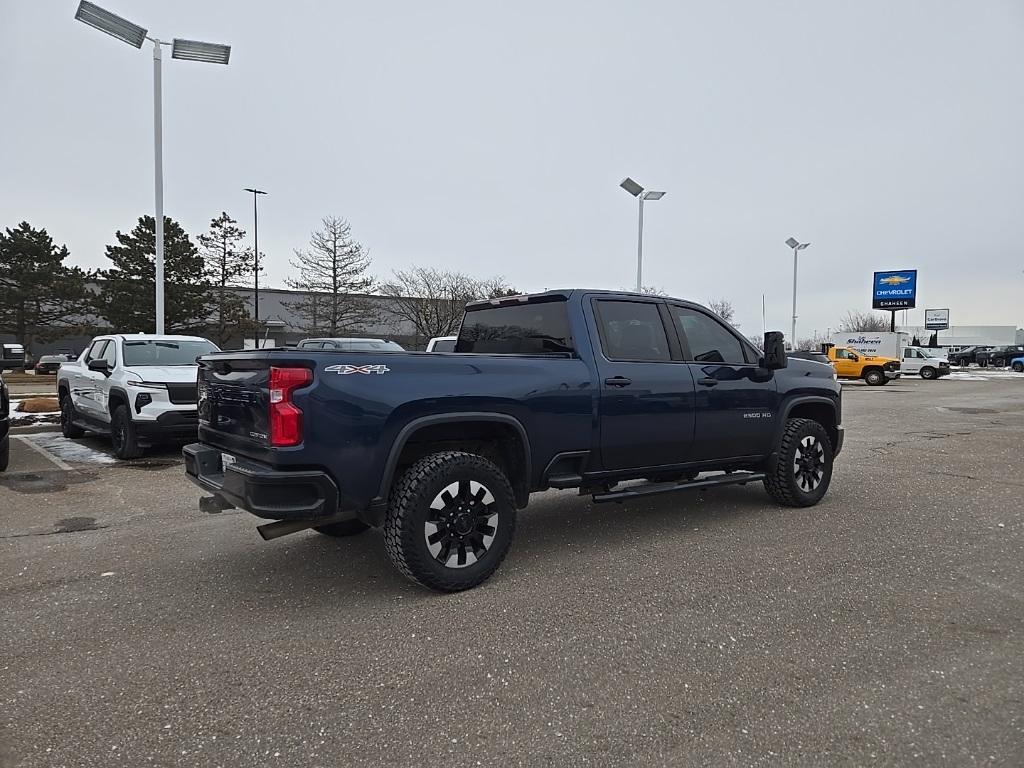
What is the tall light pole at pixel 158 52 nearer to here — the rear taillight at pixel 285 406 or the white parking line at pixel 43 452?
the white parking line at pixel 43 452

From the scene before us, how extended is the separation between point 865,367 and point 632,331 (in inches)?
1199

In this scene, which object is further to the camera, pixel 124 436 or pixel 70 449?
pixel 70 449

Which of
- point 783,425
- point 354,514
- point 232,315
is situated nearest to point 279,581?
point 354,514

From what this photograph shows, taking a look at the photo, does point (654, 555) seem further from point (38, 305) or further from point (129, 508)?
point (38, 305)

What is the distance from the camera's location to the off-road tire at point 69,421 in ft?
36.2

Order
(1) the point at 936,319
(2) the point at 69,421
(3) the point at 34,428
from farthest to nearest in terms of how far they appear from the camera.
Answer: (1) the point at 936,319, (3) the point at 34,428, (2) the point at 69,421

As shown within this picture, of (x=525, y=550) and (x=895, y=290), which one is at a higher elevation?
(x=895, y=290)

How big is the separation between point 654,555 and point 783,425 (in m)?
2.03

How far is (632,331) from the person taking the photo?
5.26m

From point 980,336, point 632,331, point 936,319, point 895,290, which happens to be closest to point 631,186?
point 632,331

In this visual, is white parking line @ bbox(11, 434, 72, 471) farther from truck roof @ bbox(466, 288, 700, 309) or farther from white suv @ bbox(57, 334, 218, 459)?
truck roof @ bbox(466, 288, 700, 309)

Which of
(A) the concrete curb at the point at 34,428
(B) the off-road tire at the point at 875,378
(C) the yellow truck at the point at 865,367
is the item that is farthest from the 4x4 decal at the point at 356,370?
(B) the off-road tire at the point at 875,378

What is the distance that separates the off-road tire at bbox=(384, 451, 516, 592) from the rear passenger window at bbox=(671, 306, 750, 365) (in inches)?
86.4

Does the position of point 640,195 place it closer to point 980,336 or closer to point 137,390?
point 137,390
